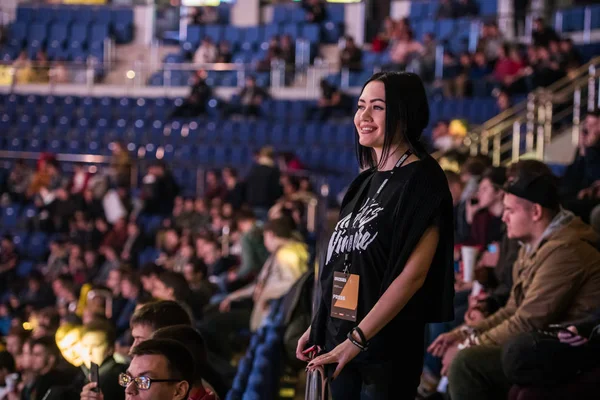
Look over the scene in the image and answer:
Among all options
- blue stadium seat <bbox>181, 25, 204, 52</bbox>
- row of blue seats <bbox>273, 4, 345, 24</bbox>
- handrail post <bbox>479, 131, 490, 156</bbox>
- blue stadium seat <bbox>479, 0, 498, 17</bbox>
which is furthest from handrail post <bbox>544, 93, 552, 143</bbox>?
blue stadium seat <bbox>181, 25, 204, 52</bbox>

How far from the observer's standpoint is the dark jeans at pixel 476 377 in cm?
354

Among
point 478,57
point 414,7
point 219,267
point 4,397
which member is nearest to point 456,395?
point 4,397

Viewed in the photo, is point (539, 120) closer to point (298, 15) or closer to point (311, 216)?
point (311, 216)

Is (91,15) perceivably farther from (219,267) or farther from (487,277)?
(487,277)

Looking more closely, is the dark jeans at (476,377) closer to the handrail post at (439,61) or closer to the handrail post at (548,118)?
the handrail post at (548,118)

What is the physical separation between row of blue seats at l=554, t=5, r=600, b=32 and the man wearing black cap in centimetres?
1047

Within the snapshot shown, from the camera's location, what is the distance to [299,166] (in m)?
11.9

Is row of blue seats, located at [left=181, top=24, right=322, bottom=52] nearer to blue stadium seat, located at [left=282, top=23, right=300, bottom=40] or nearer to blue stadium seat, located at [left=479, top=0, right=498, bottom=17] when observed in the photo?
blue stadium seat, located at [left=282, top=23, right=300, bottom=40]

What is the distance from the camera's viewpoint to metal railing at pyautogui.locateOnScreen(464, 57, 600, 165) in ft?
30.1

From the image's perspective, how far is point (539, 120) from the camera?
9.58 m

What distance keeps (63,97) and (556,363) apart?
44.0 ft

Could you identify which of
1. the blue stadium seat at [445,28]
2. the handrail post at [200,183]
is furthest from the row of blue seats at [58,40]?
the blue stadium seat at [445,28]

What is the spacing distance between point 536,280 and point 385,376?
1160 millimetres

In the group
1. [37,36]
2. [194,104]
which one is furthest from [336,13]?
[37,36]
